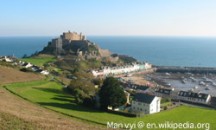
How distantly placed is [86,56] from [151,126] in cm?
7158

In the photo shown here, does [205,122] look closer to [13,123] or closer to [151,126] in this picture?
[151,126]

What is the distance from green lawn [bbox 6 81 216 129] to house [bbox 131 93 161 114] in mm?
1112

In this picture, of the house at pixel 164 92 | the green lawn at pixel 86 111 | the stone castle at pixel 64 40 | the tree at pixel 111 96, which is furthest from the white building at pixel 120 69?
the tree at pixel 111 96

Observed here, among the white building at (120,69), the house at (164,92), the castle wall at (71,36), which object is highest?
the castle wall at (71,36)

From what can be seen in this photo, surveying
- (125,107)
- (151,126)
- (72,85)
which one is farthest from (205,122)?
(72,85)

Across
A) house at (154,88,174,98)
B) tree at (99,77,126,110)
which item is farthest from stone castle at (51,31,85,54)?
tree at (99,77,126,110)

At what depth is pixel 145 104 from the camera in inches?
1590

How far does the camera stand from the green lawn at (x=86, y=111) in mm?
34562

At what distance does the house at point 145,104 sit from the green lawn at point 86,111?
1.11 m

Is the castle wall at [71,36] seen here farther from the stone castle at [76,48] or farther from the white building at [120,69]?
the white building at [120,69]

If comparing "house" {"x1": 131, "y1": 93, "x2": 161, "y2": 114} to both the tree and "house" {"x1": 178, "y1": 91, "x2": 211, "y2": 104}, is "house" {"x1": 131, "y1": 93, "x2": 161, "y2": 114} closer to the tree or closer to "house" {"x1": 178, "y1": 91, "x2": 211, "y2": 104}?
the tree

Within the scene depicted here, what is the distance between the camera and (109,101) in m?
39.0

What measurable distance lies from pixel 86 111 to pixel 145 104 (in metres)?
7.59

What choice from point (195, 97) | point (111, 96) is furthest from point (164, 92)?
point (111, 96)
